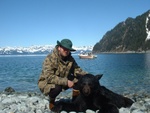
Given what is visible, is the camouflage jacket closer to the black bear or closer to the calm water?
the black bear

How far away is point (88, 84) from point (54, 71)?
5.07 ft

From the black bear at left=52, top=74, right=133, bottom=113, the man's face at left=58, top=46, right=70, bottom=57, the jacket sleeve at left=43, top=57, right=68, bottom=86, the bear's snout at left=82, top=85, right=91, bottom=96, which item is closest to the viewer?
the bear's snout at left=82, top=85, right=91, bottom=96

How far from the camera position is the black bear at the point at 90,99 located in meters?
8.09

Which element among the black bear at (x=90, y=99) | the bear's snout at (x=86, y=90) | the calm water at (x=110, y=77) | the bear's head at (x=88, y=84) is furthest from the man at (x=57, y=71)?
the calm water at (x=110, y=77)

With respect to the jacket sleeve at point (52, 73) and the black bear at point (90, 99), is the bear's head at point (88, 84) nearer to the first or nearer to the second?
the black bear at point (90, 99)

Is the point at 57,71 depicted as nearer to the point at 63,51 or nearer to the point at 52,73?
the point at 52,73

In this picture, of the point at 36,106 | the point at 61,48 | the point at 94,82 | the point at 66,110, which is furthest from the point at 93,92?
the point at 36,106

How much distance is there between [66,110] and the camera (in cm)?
883

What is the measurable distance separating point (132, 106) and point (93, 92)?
196cm

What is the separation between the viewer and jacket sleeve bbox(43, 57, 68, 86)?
871cm

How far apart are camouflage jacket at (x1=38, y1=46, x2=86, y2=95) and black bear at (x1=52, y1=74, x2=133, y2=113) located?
1.99ft

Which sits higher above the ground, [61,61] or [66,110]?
[61,61]

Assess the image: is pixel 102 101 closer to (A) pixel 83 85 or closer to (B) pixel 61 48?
(A) pixel 83 85

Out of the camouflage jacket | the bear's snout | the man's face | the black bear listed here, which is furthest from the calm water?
the bear's snout
